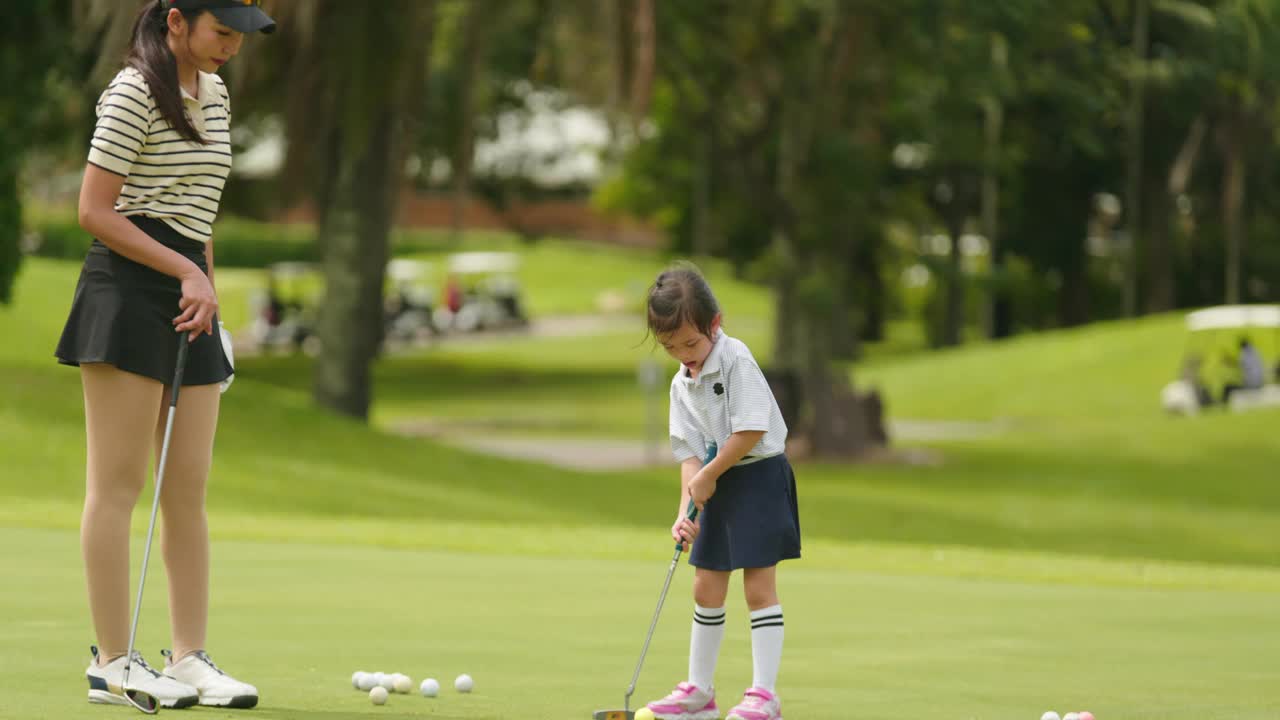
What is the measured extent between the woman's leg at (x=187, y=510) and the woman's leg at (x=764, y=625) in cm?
167

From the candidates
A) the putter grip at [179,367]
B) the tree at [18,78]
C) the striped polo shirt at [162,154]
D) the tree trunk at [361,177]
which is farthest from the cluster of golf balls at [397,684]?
the tree at [18,78]

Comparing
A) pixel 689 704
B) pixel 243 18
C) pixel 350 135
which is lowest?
pixel 689 704

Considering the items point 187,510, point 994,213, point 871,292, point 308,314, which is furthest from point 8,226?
point 871,292

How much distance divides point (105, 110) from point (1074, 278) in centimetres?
5618

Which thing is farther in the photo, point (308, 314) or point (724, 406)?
point (308, 314)

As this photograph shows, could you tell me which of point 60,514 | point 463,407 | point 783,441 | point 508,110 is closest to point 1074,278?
point 508,110

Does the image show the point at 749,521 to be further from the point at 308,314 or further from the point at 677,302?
the point at 308,314

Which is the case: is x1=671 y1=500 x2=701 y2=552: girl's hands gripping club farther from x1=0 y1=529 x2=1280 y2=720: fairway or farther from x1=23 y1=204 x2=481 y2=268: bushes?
x1=23 y1=204 x2=481 y2=268: bushes

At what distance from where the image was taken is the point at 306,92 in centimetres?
2342

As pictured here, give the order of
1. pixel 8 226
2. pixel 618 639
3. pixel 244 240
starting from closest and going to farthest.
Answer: pixel 618 639 < pixel 8 226 < pixel 244 240

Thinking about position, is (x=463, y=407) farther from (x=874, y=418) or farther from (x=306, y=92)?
(x=306, y=92)

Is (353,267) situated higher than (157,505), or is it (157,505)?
(353,267)

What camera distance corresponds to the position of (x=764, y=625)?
20.9 feet

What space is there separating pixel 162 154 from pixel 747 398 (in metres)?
1.89
